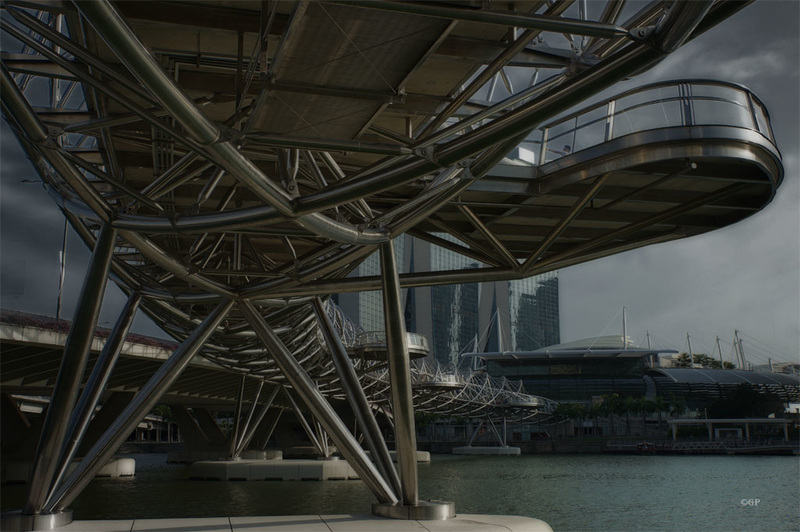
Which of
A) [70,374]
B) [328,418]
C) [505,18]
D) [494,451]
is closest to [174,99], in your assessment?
[505,18]

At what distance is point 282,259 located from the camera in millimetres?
30656

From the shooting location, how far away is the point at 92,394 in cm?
1723

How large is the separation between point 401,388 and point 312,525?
3.45 metres

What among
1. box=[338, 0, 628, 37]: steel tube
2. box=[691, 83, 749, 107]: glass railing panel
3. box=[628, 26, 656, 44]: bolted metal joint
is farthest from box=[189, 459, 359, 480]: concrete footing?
box=[628, 26, 656, 44]: bolted metal joint

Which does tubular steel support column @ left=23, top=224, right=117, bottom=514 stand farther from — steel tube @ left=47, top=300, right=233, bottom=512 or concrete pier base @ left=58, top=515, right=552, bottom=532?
concrete pier base @ left=58, top=515, right=552, bottom=532

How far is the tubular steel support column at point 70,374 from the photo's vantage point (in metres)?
14.7

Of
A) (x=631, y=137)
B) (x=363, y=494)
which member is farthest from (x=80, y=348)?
(x=363, y=494)

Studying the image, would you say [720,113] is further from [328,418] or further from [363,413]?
[328,418]

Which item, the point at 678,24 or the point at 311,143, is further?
the point at 311,143

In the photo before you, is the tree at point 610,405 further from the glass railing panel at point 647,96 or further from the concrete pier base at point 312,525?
the glass railing panel at point 647,96

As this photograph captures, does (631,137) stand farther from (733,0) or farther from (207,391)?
(207,391)

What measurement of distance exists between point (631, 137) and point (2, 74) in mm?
10516

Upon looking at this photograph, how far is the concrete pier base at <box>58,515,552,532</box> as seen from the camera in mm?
14469

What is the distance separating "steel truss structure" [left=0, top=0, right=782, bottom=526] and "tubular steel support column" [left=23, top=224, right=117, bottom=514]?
0.04 metres
